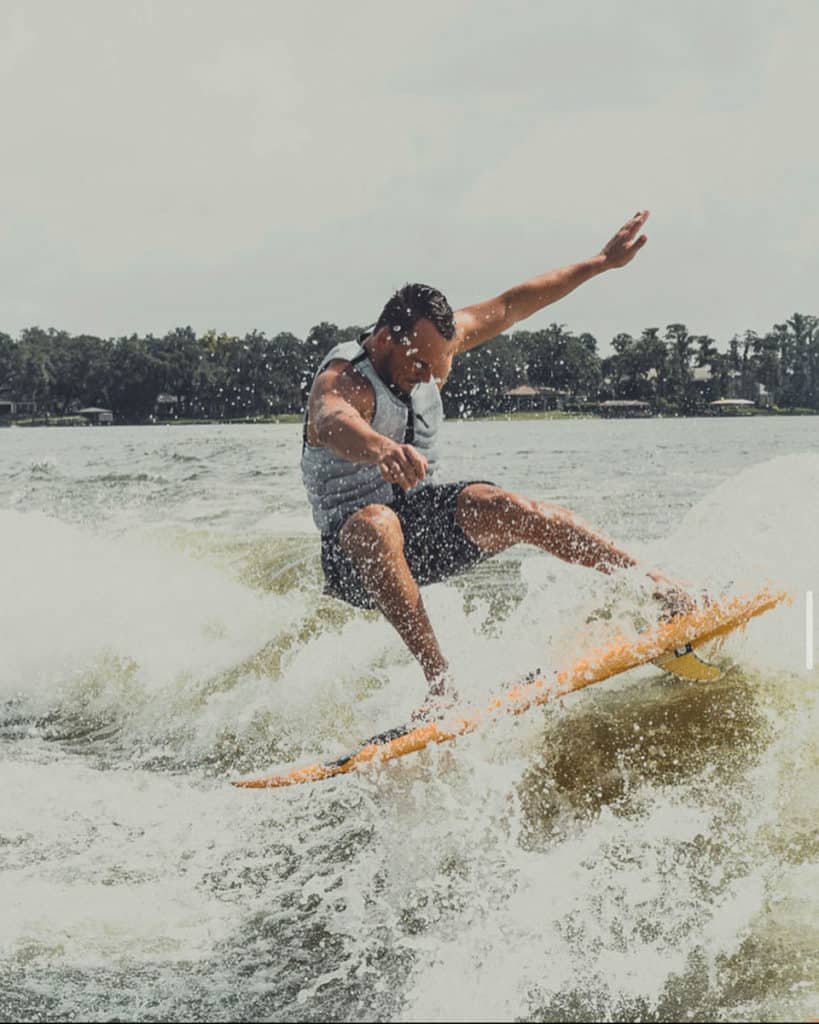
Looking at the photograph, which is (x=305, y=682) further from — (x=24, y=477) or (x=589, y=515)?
(x=24, y=477)

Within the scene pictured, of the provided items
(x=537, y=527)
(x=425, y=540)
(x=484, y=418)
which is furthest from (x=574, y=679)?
(x=484, y=418)

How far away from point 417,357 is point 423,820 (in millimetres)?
1901

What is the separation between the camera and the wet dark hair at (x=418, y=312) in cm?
463

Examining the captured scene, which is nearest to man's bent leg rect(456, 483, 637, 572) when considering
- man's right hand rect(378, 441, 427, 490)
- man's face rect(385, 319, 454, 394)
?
man's face rect(385, 319, 454, 394)

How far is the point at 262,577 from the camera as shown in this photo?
9.27m

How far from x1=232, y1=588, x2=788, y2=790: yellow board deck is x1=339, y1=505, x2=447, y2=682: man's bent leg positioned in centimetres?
30

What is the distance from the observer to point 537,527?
4.82 meters

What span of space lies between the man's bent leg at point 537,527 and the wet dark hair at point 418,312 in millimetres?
755

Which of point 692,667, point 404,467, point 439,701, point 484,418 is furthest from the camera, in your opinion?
point 484,418

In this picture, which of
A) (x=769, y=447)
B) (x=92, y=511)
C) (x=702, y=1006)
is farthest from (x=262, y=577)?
(x=769, y=447)

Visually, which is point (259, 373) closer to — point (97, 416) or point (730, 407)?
point (97, 416)

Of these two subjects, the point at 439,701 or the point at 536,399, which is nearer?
the point at 439,701

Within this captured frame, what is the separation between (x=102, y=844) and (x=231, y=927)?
35.1 inches

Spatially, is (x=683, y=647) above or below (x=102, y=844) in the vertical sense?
above
